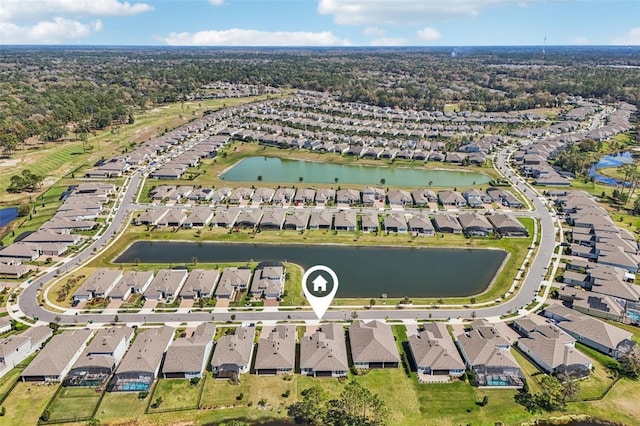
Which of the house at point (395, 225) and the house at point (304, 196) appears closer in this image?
the house at point (395, 225)

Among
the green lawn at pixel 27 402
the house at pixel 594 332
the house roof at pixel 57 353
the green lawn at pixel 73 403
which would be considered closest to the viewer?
the green lawn at pixel 27 402

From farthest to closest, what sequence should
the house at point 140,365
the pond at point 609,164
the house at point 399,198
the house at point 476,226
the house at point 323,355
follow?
the pond at point 609,164 < the house at point 399,198 < the house at point 476,226 < the house at point 323,355 < the house at point 140,365

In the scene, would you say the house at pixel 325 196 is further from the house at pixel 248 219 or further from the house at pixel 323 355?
the house at pixel 323 355

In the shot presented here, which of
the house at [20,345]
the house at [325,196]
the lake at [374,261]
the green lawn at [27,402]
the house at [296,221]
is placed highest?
the house at [325,196]

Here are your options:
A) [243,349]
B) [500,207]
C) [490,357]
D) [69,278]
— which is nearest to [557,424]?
[490,357]

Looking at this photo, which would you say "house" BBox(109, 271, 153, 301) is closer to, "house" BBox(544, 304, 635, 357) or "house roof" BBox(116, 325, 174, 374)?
"house roof" BBox(116, 325, 174, 374)

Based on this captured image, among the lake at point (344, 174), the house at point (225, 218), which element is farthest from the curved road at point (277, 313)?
the lake at point (344, 174)
